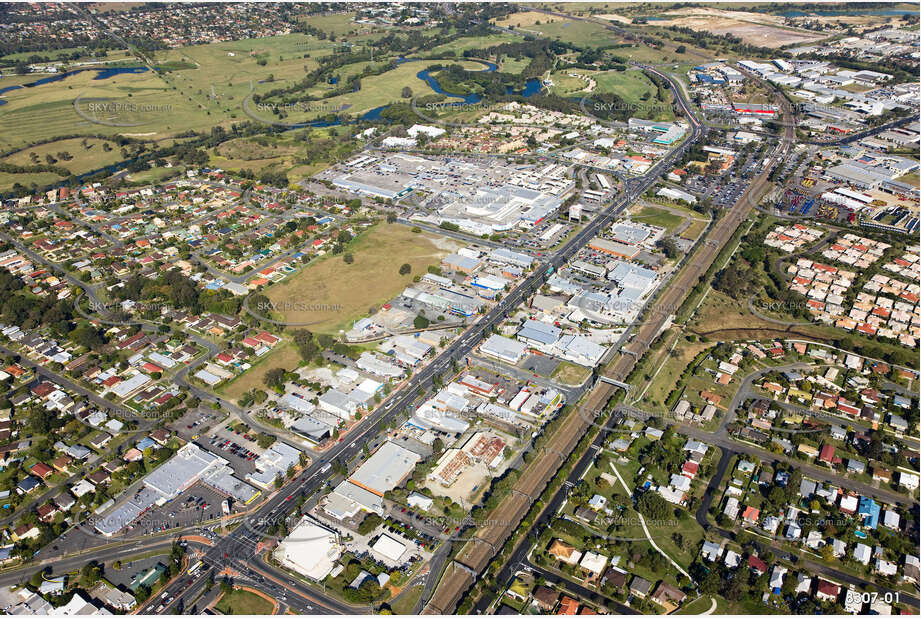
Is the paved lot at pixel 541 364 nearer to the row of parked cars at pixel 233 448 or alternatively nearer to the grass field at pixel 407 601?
the grass field at pixel 407 601

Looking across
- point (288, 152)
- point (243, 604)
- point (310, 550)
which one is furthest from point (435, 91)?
point (243, 604)

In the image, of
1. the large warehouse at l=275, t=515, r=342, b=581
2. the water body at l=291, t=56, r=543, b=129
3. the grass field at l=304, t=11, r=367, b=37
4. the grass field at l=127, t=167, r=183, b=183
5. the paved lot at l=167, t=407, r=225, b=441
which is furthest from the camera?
the grass field at l=304, t=11, r=367, b=37

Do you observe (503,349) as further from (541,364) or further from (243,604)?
(243,604)

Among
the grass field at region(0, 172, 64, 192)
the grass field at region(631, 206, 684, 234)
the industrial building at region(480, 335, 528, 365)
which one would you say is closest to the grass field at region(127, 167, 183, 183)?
the grass field at region(0, 172, 64, 192)

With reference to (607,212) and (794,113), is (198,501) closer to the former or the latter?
(607,212)

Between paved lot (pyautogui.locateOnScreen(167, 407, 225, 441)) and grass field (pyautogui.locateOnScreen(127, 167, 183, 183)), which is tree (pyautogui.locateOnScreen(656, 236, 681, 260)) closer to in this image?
paved lot (pyautogui.locateOnScreen(167, 407, 225, 441))

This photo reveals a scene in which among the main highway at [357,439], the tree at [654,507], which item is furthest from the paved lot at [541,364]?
the tree at [654,507]

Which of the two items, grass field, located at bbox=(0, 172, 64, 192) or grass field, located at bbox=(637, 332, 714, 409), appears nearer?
grass field, located at bbox=(637, 332, 714, 409)
